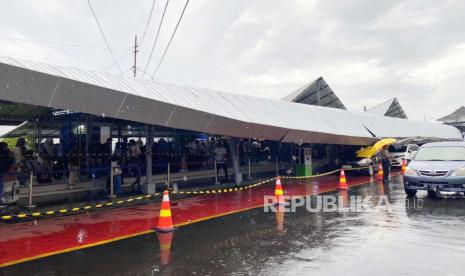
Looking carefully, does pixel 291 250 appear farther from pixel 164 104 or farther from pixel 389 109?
pixel 389 109

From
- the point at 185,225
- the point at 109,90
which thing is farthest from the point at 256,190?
the point at 109,90

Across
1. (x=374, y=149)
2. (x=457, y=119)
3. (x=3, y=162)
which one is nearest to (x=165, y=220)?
(x=3, y=162)

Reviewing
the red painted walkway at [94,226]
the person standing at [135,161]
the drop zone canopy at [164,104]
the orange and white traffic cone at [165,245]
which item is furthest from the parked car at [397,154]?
the orange and white traffic cone at [165,245]

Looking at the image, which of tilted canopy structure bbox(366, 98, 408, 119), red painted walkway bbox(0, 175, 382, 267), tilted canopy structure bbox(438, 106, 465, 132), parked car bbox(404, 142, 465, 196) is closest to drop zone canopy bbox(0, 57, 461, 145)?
red painted walkway bbox(0, 175, 382, 267)

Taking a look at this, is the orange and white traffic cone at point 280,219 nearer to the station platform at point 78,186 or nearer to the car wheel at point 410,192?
the car wheel at point 410,192

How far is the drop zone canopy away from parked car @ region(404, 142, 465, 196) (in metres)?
5.07

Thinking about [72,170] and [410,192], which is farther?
[72,170]

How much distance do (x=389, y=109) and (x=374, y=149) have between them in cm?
3408

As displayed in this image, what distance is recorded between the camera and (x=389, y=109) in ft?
171

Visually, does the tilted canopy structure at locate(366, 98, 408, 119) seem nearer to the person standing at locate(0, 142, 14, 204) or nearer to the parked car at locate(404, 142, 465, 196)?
the parked car at locate(404, 142, 465, 196)

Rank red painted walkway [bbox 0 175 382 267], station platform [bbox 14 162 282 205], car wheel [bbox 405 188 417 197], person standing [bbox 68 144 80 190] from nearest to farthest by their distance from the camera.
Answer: red painted walkway [bbox 0 175 382 267]
car wheel [bbox 405 188 417 197]
station platform [bbox 14 162 282 205]
person standing [bbox 68 144 80 190]

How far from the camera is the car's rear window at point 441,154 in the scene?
39.0 ft

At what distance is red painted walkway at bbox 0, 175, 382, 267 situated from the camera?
22.2 ft

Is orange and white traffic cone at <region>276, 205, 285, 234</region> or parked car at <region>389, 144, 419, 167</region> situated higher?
parked car at <region>389, 144, 419, 167</region>
